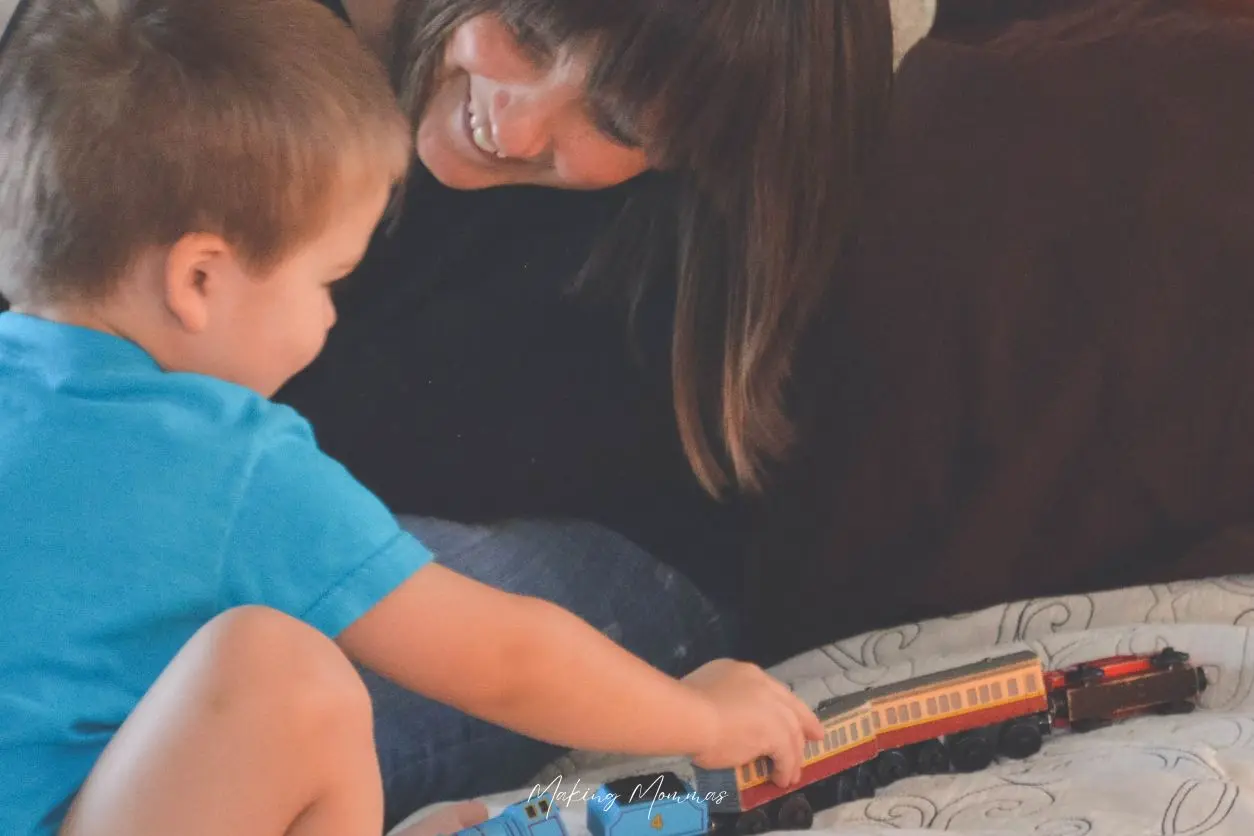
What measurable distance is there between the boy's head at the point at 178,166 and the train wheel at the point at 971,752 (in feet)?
1.97

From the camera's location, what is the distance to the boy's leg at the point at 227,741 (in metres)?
0.64

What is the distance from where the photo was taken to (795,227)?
1.10 meters

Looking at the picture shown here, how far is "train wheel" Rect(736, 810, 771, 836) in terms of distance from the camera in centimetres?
92

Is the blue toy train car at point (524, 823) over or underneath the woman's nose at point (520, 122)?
underneath

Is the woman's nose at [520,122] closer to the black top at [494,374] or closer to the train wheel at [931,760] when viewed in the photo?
the black top at [494,374]

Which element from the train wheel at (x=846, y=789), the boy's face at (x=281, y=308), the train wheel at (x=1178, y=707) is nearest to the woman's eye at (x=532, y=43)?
the boy's face at (x=281, y=308)

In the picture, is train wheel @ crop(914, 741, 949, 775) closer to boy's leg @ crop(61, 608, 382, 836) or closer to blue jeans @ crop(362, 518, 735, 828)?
blue jeans @ crop(362, 518, 735, 828)

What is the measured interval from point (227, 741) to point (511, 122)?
563 mm

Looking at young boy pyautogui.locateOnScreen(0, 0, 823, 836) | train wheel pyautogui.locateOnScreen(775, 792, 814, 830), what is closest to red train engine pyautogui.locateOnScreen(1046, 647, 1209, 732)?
train wheel pyautogui.locateOnScreen(775, 792, 814, 830)

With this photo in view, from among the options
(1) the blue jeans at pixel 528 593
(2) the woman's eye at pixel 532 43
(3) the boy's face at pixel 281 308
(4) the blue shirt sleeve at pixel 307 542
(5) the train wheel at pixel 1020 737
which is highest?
(2) the woman's eye at pixel 532 43

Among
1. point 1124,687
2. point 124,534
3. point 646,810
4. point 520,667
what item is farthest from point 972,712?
point 124,534

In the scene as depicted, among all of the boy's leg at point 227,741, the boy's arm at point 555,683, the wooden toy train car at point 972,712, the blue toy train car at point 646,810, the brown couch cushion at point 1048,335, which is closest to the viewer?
the boy's leg at point 227,741

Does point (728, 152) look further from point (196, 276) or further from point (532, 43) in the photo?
point (196, 276)

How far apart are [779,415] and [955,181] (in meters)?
0.25
